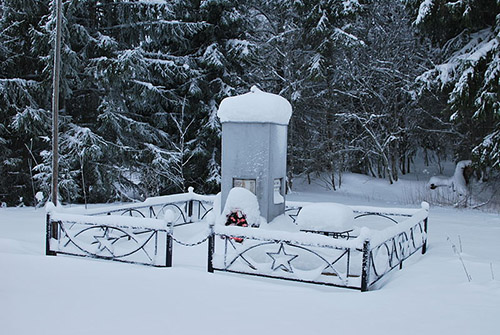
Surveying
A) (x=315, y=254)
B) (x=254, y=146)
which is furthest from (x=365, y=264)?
(x=254, y=146)

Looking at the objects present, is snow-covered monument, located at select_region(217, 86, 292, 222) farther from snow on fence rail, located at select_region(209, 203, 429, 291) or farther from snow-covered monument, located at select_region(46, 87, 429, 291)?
snow on fence rail, located at select_region(209, 203, 429, 291)

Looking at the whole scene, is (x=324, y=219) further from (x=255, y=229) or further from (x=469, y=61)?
(x=469, y=61)

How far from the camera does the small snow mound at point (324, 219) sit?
8.36 m

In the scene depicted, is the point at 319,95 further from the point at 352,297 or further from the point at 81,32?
the point at 352,297

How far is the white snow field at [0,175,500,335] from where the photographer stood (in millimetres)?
4312

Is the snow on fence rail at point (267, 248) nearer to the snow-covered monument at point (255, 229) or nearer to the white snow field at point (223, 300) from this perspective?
the snow-covered monument at point (255, 229)

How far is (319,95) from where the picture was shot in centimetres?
2217

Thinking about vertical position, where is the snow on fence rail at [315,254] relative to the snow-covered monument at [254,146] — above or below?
below

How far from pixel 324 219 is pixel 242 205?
159 cm

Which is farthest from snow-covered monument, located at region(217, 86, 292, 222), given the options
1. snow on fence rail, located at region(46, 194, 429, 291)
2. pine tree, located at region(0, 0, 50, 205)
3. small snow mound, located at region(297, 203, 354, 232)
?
pine tree, located at region(0, 0, 50, 205)

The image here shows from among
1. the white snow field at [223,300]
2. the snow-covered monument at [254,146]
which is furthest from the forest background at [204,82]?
the white snow field at [223,300]

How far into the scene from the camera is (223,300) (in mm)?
5180

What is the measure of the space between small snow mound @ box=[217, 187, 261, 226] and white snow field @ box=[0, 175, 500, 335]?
146cm

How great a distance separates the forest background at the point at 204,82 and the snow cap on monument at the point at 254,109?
17.9 ft
